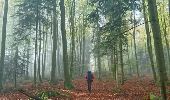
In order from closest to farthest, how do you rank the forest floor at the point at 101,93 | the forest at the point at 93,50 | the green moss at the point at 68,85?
the forest at the point at 93,50 < the forest floor at the point at 101,93 < the green moss at the point at 68,85

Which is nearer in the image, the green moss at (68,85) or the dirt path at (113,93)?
the dirt path at (113,93)

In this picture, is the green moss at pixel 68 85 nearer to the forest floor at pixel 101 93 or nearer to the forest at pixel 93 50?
the forest at pixel 93 50

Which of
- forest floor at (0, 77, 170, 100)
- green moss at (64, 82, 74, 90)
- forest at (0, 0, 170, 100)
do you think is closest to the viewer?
forest at (0, 0, 170, 100)

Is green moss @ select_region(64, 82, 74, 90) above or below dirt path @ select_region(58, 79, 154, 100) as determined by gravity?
above

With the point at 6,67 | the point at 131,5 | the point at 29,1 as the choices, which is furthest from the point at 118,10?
the point at 6,67

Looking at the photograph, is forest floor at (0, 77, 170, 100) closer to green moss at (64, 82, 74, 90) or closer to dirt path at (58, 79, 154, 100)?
dirt path at (58, 79, 154, 100)

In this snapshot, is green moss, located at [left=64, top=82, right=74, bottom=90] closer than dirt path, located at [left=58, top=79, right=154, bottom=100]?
No

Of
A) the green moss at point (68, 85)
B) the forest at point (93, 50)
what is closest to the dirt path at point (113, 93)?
the forest at point (93, 50)

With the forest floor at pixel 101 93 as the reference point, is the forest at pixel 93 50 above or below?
above

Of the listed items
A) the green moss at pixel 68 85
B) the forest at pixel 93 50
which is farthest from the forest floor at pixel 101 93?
the green moss at pixel 68 85

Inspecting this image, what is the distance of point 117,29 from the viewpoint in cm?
2058

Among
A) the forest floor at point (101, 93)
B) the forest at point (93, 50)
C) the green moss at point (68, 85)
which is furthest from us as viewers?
the green moss at point (68, 85)

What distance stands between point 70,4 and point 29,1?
13.4ft

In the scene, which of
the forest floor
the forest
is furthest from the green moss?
the forest floor
